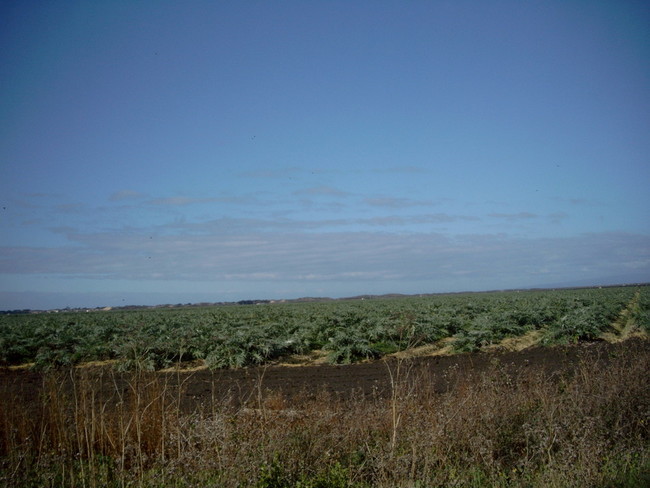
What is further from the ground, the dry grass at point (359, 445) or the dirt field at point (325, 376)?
the dry grass at point (359, 445)

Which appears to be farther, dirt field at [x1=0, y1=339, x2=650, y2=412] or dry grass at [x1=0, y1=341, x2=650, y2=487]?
dirt field at [x1=0, y1=339, x2=650, y2=412]

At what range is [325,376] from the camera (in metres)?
14.3

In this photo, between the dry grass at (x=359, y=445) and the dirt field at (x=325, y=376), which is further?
the dirt field at (x=325, y=376)

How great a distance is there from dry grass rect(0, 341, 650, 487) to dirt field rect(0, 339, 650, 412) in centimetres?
363

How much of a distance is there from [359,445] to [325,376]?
8.62 meters

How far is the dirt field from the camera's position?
36.3 ft

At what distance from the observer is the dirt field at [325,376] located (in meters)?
11.1

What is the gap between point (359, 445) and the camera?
229 inches

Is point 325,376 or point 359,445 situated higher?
point 359,445

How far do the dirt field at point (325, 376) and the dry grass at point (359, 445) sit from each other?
3.63m

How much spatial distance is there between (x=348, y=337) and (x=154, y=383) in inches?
502

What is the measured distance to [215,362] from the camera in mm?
16453

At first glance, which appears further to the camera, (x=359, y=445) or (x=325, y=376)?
(x=325, y=376)

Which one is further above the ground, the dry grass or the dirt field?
the dry grass
